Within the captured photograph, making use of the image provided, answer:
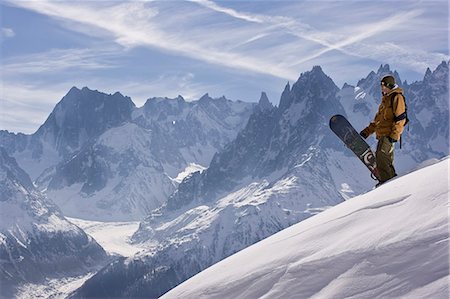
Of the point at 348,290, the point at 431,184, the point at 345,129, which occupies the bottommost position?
the point at 348,290

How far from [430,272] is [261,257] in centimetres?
339

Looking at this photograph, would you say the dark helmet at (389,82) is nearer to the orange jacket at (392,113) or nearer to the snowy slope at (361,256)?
the orange jacket at (392,113)

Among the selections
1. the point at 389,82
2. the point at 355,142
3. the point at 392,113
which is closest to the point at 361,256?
the point at 392,113

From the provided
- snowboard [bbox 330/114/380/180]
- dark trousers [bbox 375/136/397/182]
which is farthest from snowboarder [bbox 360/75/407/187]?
snowboard [bbox 330/114/380/180]

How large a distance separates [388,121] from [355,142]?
2.73 meters

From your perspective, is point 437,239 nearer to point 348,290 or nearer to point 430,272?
point 430,272

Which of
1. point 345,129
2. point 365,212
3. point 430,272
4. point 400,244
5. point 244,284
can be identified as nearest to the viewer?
point 430,272

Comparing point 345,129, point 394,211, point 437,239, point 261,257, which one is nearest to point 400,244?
point 437,239

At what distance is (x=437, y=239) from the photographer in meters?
7.81

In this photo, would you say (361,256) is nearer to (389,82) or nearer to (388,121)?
(388,121)

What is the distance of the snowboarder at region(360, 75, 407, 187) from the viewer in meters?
13.8

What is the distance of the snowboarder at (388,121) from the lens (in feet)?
45.3

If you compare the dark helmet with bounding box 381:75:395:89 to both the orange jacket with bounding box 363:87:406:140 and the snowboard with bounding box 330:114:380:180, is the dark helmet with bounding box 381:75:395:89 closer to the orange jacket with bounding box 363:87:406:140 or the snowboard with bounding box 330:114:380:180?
the orange jacket with bounding box 363:87:406:140

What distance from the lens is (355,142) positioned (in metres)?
16.7
